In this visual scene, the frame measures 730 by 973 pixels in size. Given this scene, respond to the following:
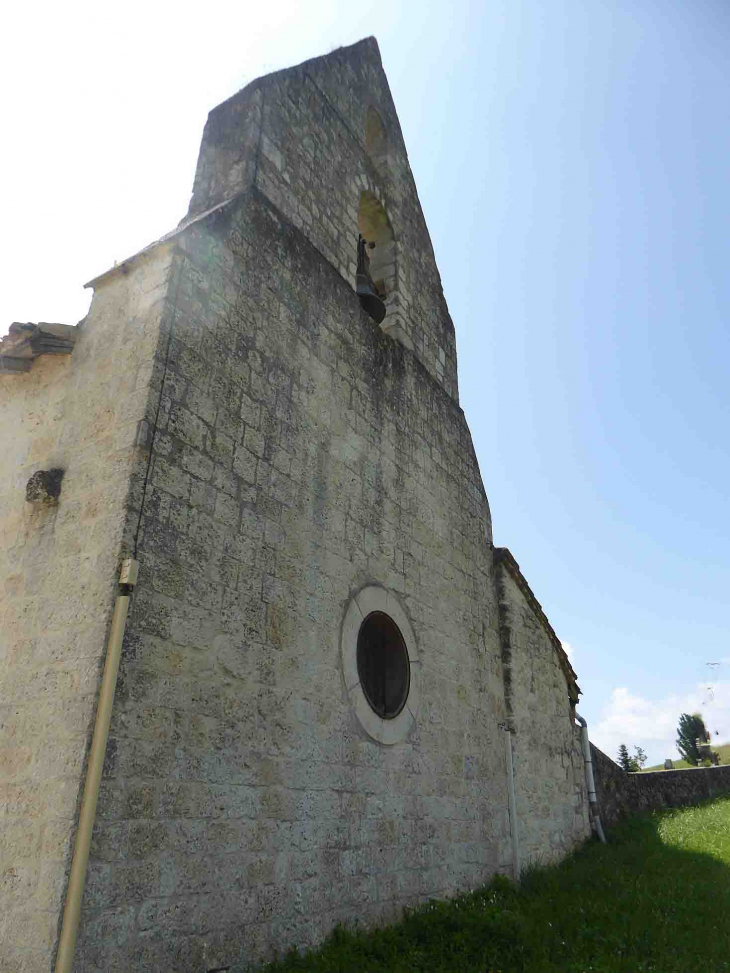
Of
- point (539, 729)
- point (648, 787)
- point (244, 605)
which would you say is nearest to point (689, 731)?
point (648, 787)

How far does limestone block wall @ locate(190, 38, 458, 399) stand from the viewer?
17.6 ft

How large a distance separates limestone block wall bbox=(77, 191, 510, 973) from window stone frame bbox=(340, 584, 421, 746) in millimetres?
78

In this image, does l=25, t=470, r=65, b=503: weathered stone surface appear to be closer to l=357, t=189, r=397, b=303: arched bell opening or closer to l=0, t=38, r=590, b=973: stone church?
l=0, t=38, r=590, b=973: stone church

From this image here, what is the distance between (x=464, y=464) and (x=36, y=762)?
5256 millimetres

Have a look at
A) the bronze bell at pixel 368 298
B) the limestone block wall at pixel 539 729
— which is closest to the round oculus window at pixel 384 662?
the limestone block wall at pixel 539 729

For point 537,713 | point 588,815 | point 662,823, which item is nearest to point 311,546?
point 537,713

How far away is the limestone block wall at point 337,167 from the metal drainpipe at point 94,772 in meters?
3.09

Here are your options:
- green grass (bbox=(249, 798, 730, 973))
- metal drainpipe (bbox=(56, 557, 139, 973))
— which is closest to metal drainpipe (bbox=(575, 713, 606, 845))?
green grass (bbox=(249, 798, 730, 973))

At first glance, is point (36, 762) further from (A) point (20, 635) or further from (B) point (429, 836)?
(B) point (429, 836)

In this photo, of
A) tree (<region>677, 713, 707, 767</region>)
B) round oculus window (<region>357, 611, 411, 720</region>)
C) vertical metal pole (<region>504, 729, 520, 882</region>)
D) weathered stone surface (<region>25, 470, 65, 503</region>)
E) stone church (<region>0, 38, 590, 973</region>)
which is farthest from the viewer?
tree (<region>677, 713, 707, 767</region>)

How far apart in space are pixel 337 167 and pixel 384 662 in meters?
4.39

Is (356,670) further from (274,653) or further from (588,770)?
(588,770)

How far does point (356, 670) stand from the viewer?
15.8 ft

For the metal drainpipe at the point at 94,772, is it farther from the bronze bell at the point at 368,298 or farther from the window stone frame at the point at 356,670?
the bronze bell at the point at 368,298
